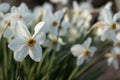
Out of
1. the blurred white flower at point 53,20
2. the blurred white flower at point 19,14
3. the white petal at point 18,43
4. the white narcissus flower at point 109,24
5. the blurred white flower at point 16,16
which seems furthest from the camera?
the blurred white flower at point 53,20

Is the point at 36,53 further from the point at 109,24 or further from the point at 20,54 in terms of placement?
the point at 109,24

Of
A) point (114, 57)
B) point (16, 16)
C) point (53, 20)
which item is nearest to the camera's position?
point (16, 16)

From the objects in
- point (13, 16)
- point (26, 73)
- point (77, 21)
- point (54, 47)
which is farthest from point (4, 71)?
point (77, 21)

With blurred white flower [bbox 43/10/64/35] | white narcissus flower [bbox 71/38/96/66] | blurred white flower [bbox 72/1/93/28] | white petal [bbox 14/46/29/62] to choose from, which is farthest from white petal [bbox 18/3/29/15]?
blurred white flower [bbox 72/1/93/28]

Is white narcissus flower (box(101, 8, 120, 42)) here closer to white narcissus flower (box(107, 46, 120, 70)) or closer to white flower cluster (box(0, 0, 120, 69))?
white flower cluster (box(0, 0, 120, 69))

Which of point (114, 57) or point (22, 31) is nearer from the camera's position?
point (22, 31)

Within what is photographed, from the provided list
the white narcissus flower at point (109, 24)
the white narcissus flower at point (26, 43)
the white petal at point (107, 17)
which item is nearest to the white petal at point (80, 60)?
the white narcissus flower at point (109, 24)

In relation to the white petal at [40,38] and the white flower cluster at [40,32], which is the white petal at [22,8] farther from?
the white petal at [40,38]

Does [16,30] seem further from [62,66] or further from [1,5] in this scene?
[62,66]

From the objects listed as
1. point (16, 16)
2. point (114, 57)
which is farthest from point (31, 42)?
point (114, 57)
